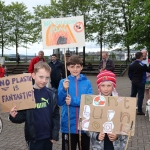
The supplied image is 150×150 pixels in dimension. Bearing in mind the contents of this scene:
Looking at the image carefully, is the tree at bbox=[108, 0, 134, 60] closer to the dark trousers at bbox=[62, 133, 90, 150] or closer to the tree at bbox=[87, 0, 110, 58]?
the tree at bbox=[87, 0, 110, 58]

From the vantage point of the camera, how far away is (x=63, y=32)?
369 centimetres

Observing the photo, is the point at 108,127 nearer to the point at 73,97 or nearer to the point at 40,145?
the point at 73,97

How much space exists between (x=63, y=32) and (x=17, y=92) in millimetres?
1209

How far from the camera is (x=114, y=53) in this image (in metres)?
36.1

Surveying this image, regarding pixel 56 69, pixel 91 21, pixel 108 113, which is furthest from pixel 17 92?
pixel 91 21

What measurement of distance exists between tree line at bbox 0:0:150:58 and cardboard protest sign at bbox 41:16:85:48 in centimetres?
2139

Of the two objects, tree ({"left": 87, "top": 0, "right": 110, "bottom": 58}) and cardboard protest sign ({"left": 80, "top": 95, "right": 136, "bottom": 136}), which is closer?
cardboard protest sign ({"left": 80, "top": 95, "right": 136, "bottom": 136})

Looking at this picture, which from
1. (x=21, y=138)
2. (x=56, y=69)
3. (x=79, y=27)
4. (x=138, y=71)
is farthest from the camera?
(x=56, y=69)

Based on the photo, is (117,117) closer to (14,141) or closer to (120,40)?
(14,141)

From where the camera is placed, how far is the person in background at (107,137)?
2.92 metres

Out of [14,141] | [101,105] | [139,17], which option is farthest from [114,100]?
[139,17]

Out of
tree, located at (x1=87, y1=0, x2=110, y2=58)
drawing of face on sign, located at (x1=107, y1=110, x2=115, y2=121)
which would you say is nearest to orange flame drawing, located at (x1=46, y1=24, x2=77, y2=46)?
drawing of face on sign, located at (x1=107, y1=110, x2=115, y2=121)

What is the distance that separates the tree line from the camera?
2519 centimetres

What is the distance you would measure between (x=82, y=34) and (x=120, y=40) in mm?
28029
